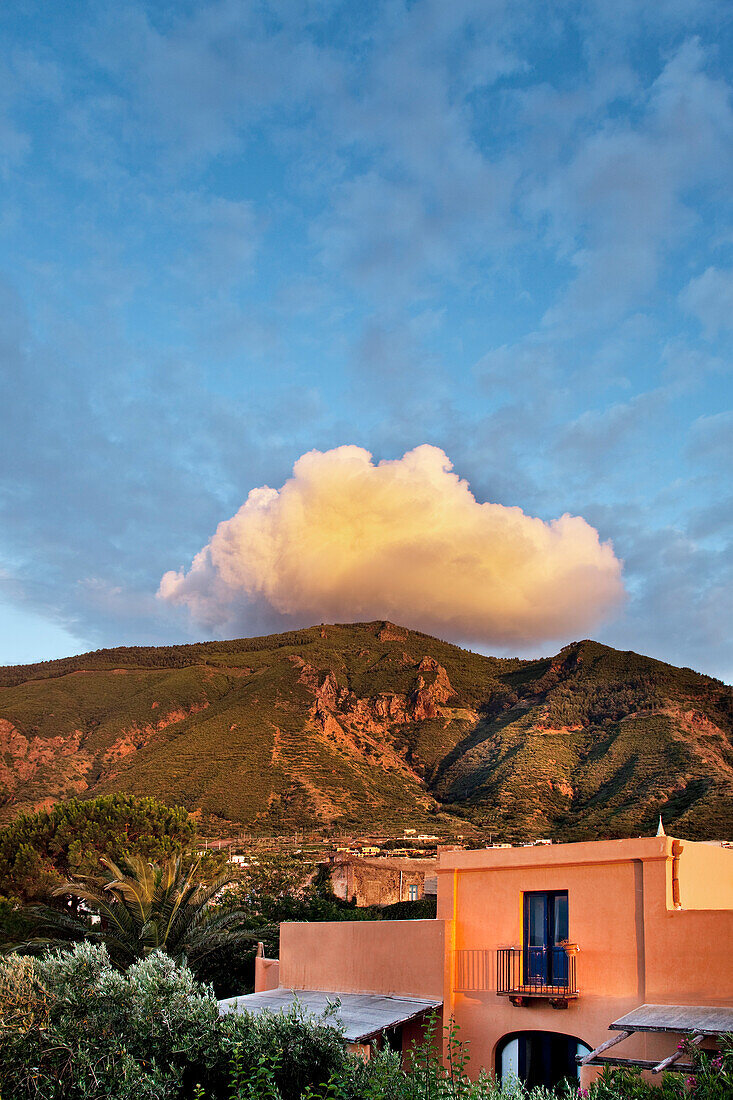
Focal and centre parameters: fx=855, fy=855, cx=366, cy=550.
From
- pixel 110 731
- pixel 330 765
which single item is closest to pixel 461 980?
pixel 330 765

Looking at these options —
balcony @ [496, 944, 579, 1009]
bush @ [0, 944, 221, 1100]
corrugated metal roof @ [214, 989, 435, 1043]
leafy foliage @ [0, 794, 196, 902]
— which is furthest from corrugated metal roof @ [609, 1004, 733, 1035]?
leafy foliage @ [0, 794, 196, 902]

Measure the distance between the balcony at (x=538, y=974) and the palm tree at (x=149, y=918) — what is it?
940 centimetres

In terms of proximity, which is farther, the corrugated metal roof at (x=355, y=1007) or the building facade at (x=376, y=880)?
the building facade at (x=376, y=880)

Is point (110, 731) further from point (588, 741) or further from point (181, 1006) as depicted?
point (181, 1006)

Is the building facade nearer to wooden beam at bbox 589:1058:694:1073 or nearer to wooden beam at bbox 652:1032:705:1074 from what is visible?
wooden beam at bbox 589:1058:694:1073

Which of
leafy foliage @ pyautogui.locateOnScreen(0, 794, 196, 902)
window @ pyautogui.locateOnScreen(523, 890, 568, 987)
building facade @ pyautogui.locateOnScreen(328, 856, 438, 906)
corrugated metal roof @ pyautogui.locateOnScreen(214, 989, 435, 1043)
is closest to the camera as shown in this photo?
corrugated metal roof @ pyautogui.locateOnScreen(214, 989, 435, 1043)

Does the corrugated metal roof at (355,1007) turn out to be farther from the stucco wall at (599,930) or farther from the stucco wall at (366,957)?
the stucco wall at (599,930)

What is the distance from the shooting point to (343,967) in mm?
16172

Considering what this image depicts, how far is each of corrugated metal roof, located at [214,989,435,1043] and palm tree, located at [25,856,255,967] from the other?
4881 mm

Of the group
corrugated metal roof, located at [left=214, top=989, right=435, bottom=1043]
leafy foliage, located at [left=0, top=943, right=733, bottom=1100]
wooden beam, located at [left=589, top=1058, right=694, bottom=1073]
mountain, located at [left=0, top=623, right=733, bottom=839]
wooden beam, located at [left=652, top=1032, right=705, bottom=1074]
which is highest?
mountain, located at [left=0, top=623, right=733, bottom=839]

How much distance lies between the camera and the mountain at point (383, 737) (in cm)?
6425

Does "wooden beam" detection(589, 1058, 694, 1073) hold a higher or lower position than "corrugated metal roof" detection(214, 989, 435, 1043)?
higher

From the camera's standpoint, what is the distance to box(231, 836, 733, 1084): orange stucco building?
37.7ft

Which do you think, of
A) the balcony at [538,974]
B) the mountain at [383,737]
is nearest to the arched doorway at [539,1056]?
the balcony at [538,974]
